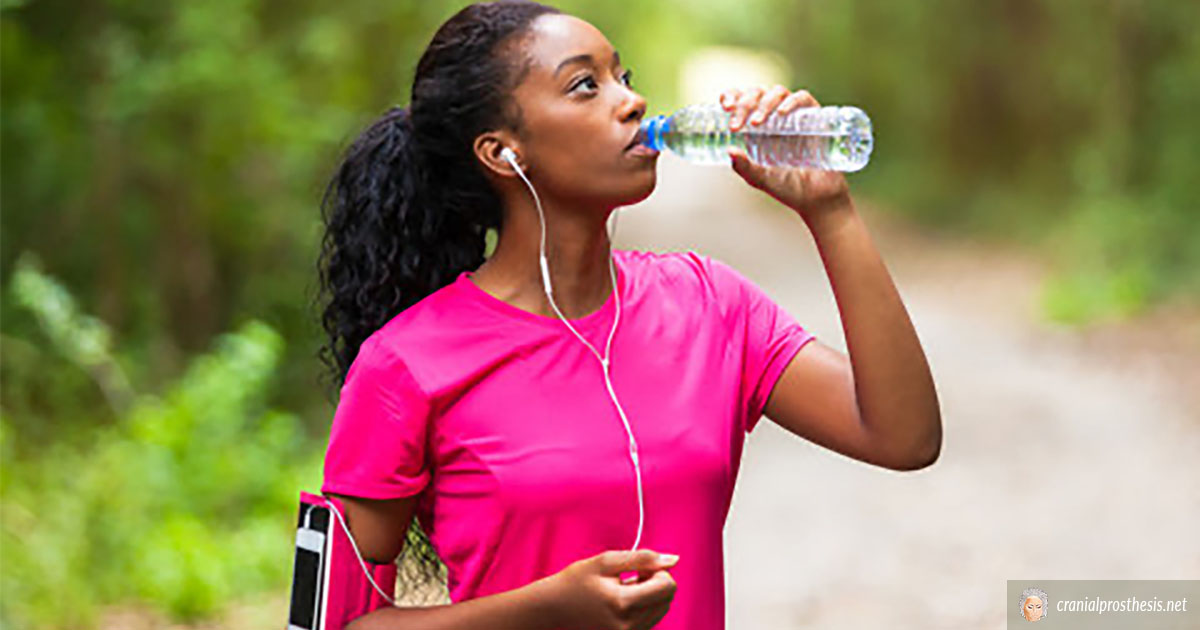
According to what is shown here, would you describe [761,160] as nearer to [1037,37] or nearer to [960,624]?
[960,624]

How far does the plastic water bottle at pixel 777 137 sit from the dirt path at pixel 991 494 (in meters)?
3.90

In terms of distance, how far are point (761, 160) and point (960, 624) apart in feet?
13.2

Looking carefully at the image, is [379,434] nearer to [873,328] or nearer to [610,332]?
[610,332]

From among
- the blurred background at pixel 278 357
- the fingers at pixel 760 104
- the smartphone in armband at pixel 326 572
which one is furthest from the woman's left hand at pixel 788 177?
the blurred background at pixel 278 357

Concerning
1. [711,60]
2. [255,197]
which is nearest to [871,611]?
[255,197]

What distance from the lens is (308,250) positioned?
891 centimetres

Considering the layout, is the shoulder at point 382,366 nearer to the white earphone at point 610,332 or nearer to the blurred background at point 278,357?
the white earphone at point 610,332

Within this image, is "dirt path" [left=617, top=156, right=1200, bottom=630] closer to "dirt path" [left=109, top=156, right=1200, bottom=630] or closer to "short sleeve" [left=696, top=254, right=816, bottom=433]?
"dirt path" [left=109, top=156, right=1200, bottom=630]

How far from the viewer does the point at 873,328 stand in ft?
6.87

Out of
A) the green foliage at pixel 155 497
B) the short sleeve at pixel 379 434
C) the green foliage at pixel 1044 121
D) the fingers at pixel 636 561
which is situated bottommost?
the fingers at pixel 636 561

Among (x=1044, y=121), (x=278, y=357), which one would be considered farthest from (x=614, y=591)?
(x=1044, y=121)

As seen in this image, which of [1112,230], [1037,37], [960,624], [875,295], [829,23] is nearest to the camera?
[875,295]

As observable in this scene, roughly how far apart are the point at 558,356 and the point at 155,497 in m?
4.79

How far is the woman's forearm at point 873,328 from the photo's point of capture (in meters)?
2.09
